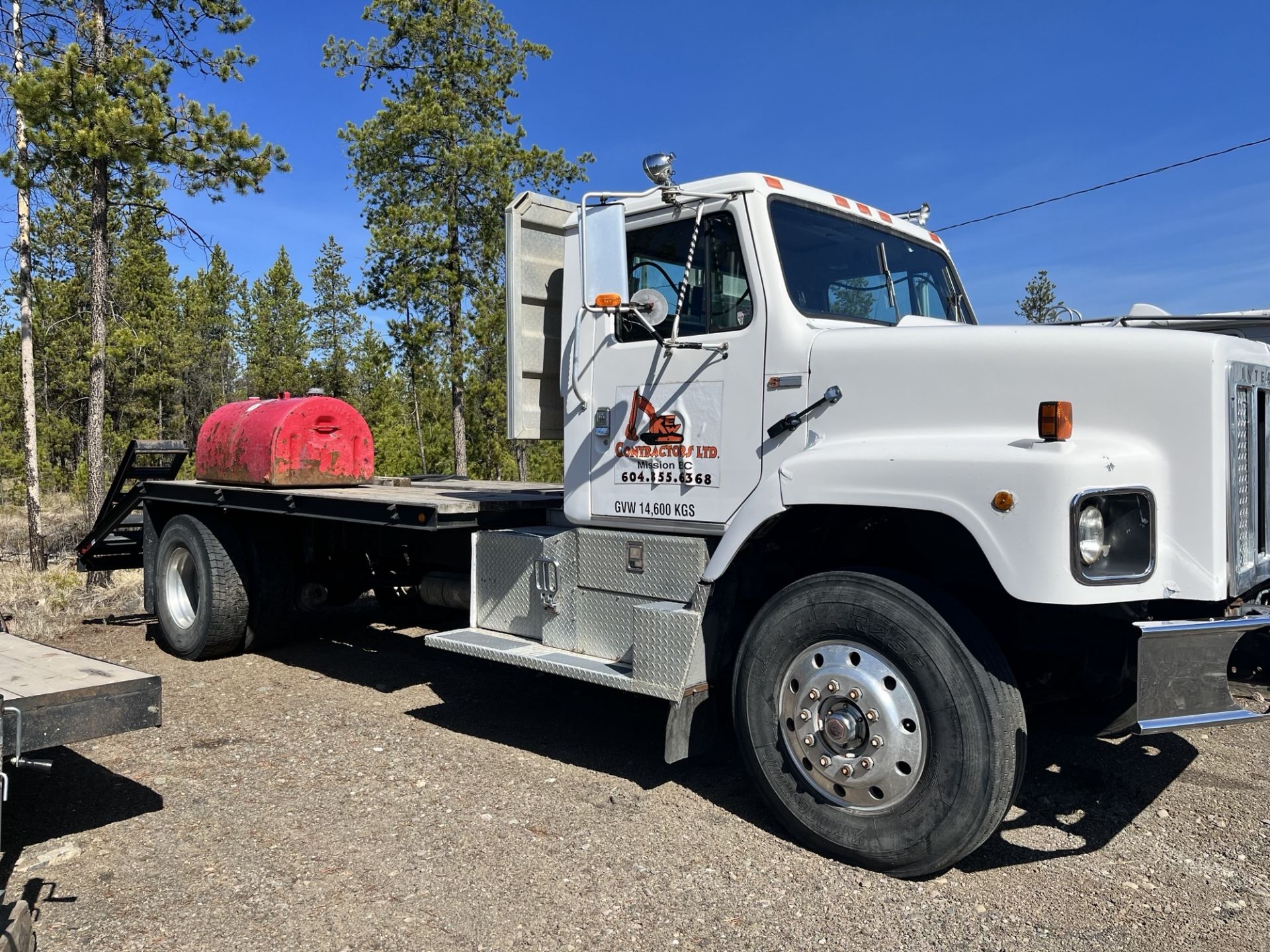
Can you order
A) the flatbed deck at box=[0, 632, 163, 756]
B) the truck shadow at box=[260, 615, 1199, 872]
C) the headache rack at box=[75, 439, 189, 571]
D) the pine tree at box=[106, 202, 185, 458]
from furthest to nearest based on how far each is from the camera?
1. the pine tree at box=[106, 202, 185, 458]
2. the headache rack at box=[75, 439, 189, 571]
3. the truck shadow at box=[260, 615, 1199, 872]
4. the flatbed deck at box=[0, 632, 163, 756]

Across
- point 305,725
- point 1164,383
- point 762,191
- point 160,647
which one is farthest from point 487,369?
point 1164,383

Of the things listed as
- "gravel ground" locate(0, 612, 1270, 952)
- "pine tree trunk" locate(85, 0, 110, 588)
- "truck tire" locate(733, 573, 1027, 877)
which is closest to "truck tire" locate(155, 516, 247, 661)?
"gravel ground" locate(0, 612, 1270, 952)

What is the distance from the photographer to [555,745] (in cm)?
515

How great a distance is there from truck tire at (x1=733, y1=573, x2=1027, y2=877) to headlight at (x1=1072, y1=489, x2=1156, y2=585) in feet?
1.55

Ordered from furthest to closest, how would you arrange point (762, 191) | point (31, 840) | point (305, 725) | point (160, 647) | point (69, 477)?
point (69, 477) → point (160, 647) → point (305, 725) → point (762, 191) → point (31, 840)

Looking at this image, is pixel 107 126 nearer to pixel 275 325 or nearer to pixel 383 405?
pixel 383 405

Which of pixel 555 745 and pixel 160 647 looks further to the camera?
pixel 160 647

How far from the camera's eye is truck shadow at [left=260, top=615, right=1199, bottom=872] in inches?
159

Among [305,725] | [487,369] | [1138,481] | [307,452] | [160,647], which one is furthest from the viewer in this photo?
[487,369]

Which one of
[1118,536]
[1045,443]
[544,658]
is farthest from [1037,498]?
[544,658]

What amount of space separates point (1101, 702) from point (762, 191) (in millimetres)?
2707

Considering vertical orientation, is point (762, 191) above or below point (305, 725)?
above

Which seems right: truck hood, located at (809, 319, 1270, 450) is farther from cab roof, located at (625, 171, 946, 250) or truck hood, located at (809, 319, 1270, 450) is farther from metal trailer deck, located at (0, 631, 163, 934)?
metal trailer deck, located at (0, 631, 163, 934)

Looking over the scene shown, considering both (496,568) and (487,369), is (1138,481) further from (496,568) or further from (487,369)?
(487,369)
